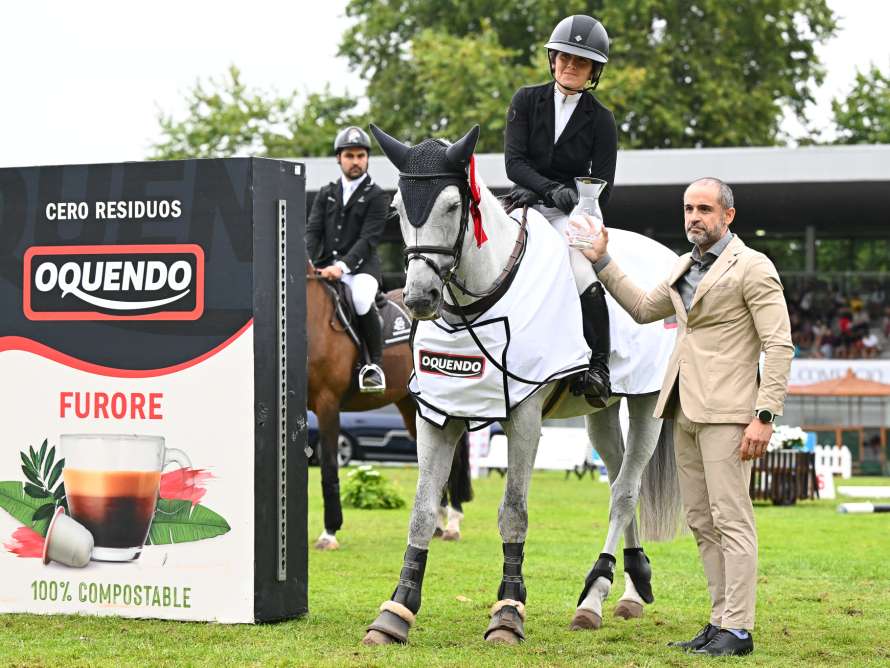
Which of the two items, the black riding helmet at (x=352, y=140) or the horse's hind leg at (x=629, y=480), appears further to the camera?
the black riding helmet at (x=352, y=140)

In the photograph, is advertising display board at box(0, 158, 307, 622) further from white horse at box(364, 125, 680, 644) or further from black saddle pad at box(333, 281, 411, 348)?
black saddle pad at box(333, 281, 411, 348)

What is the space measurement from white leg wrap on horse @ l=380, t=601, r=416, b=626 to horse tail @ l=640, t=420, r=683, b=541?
7.42ft

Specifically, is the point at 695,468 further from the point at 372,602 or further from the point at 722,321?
the point at 372,602

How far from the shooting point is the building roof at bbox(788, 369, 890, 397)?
26344 millimetres

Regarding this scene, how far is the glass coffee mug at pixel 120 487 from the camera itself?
24.7ft

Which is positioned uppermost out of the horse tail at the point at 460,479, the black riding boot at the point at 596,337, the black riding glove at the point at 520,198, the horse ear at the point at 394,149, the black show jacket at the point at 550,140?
the black show jacket at the point at 550,140

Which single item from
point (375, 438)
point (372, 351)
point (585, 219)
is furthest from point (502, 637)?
point (375, 438)

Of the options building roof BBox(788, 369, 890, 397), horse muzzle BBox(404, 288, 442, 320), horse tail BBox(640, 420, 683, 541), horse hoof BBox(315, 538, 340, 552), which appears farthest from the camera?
building roof BBox(788, 369, 890, 397)

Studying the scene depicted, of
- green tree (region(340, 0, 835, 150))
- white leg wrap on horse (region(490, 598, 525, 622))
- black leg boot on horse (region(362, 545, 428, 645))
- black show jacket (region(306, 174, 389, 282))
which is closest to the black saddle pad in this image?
black show jacket (region(306, 174, 389, 282))

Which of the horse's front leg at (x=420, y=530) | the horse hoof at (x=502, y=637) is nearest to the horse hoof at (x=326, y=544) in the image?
the horse's front leg at (x=420, y=530)

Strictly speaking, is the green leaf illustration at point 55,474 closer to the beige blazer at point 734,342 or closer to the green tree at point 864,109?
the beige blazer at point 734,342

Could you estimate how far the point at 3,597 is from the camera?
7.79 m

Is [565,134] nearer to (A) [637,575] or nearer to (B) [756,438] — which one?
(B) [756,438]

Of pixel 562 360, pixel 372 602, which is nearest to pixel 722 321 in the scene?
pixel 562 360
